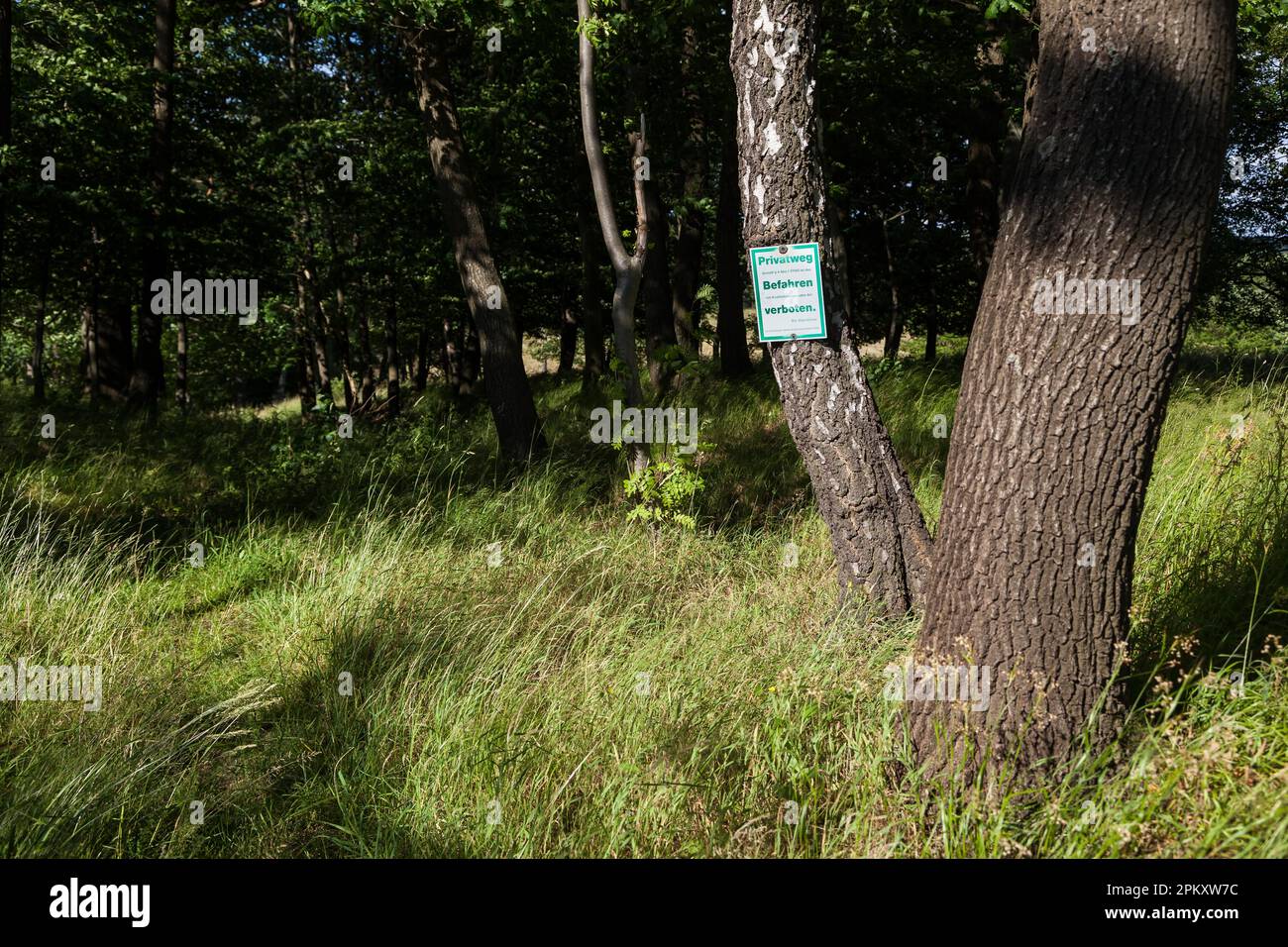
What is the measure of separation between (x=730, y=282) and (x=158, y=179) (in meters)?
7.86

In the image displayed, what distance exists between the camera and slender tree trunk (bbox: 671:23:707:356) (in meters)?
9.72

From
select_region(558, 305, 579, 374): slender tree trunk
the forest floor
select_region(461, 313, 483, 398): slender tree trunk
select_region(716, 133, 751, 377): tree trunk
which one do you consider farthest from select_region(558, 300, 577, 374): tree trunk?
the forest floor

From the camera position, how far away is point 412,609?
12.8ft

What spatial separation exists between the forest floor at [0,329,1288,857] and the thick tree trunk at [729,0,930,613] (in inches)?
12.4

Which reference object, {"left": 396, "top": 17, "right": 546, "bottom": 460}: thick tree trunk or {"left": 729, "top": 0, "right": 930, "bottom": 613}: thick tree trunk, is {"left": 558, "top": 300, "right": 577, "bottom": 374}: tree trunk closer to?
{"left": 396, "top": 17, "right": 546, "bottom": 460}: thick tree trunk

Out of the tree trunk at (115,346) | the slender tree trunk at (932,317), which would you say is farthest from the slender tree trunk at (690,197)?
the slender tree trunk at (932,317)

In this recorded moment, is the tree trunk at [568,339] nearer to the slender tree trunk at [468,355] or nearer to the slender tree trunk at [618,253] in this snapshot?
the slender tree trunk at [468,355]

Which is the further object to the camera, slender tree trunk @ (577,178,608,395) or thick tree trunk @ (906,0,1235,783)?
slender tree trunk @ (577,178,608,395)

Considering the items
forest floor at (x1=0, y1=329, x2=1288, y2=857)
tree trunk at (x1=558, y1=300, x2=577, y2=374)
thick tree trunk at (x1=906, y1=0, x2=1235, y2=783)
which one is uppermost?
tree trunk at (x1=558, y1=300, x2=577, y2=374)

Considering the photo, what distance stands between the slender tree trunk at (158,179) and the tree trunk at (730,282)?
7324 mm

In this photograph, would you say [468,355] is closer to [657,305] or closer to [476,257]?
[657,305]

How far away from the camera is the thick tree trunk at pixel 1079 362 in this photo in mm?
2475

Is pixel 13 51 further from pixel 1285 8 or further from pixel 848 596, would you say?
pixel 1285 8

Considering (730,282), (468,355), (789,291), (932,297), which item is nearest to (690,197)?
(730,282)
